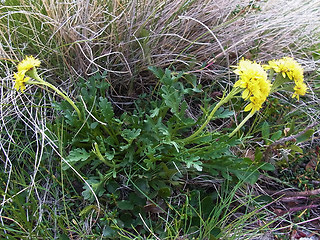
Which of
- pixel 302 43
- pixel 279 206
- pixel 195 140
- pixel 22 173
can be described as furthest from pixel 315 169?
pixel 22 173

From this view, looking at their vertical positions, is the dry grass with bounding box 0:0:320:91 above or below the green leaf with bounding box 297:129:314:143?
Result: above

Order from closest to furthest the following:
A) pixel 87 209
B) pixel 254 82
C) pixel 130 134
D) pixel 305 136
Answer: pixel 254 82
pixel 87 209
pixel 130 134
pixel 305 136

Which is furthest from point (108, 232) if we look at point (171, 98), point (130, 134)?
point (171, 98)

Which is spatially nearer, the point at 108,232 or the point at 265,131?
the point at 108,232

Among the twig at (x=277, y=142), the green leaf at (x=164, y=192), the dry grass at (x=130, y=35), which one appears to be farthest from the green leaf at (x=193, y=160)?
the dry grass at (x=130, y=35)

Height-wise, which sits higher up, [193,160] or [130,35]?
[130,35]

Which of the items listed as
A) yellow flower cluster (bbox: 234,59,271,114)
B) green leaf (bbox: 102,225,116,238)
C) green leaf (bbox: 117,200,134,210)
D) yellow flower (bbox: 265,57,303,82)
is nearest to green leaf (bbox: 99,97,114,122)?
green leaf (bbox: 117,200,134,210)

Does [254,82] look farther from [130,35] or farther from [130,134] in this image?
[130,35]

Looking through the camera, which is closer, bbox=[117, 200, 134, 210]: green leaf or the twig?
bbox=[117, 200, 134, 210]: green leaf

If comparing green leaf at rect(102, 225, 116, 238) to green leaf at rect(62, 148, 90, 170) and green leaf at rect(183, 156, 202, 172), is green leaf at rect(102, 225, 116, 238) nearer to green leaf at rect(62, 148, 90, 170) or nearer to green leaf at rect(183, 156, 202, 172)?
green leaf at rect(62, 148, 90, 170)

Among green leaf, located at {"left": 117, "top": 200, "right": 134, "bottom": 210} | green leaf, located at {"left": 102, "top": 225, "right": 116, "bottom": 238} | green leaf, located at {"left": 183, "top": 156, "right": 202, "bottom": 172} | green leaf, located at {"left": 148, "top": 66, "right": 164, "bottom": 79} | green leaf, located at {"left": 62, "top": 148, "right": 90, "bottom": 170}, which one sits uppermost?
green leaf, located at {"left": 148, "top": 66, "right": 164, "bottom": 79}

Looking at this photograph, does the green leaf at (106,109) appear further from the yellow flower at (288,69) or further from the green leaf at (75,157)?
the yellow flower at (288,69)
